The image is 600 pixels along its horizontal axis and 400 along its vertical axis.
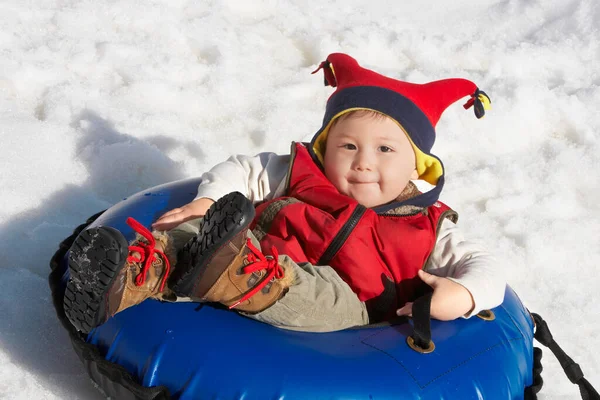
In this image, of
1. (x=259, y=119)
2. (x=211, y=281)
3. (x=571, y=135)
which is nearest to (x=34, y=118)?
(x=259, y=119)

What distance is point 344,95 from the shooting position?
2600 mm

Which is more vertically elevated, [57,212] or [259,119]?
[259,119]

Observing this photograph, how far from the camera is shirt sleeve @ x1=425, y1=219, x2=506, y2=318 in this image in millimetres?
2234

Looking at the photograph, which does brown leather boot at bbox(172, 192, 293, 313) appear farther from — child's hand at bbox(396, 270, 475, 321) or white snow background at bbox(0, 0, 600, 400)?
white snow background at bbox(0, 0, 600, 400)

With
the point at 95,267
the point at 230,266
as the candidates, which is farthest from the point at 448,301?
the point at 95,267

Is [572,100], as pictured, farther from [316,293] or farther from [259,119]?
[316,293]

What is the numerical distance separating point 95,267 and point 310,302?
2.04 feet

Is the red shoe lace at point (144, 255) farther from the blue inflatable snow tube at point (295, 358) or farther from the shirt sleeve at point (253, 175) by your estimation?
the shirt sleeve at point (253, 175)

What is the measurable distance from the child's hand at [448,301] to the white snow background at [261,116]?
2.65 ft

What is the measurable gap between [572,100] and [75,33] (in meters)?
3.05

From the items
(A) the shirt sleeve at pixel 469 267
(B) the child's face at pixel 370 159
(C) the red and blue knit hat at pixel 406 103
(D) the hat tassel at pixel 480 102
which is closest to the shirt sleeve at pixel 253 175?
(C) the red and blue knit hat at pixel 406 103

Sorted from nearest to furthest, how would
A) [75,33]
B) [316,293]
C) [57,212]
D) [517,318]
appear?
[316,293]
[517,318]
[57,212]
[75,33]

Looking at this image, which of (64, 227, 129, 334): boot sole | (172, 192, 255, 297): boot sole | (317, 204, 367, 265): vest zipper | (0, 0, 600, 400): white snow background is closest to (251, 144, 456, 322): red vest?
(317, 204, 367, 265): vest zipper

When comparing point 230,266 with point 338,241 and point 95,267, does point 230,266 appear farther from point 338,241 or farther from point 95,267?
point 338,241
